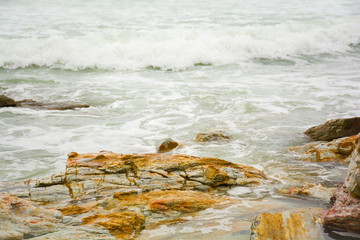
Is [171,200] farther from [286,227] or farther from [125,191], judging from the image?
[286,227]

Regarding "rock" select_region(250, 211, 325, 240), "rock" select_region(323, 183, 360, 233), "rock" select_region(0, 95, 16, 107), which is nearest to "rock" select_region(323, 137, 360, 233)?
"rock" select_region(323, 183, 360, 233)

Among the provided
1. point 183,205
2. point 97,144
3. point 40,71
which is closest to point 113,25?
point 40,71

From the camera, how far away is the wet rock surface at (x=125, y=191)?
2551mm

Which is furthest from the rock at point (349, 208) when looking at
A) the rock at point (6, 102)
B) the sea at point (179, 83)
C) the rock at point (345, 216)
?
the rock at point (6, 102)

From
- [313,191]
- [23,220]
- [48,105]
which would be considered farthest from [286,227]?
[48,105]

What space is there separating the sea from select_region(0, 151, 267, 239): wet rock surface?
274mm

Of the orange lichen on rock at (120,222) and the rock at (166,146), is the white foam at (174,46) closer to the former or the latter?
the rock at (166,146)

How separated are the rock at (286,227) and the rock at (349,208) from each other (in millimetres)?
122

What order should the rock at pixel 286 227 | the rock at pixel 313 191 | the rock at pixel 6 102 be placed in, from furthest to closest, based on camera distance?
1. the rock at pixel 6 102
2. the rock at pixel 313 191
3. the rock at pixel 286 227

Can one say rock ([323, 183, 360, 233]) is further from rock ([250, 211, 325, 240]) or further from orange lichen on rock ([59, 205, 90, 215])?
orange lichen on rock ([59, 205, 90, 215])

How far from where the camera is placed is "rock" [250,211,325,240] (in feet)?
7.73

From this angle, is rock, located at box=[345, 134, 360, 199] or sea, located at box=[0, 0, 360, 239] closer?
rock, located at box=[345, 134, 360, 199]

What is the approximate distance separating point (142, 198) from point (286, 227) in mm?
1346

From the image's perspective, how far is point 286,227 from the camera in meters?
2.46
